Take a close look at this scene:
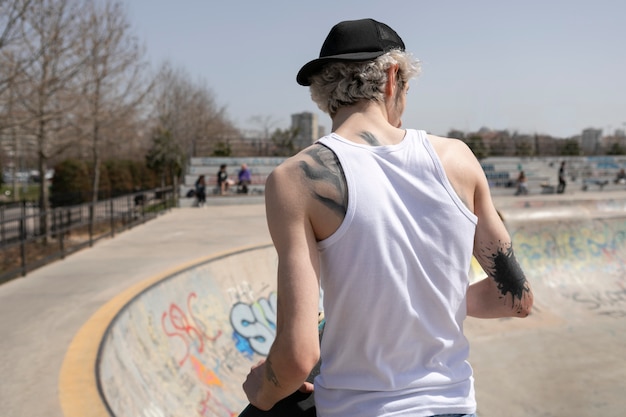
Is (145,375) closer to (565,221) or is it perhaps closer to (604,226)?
(565,221)

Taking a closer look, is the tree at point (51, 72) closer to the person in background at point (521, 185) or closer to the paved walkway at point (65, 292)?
the paved walkway at point (65, 292)

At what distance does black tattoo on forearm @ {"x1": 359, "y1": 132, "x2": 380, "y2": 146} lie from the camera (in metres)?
1.35

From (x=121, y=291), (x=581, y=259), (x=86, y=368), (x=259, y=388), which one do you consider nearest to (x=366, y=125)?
(x=259, y=388)

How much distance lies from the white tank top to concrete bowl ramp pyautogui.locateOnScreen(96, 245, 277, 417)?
238 cm

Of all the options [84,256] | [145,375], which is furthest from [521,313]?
[84,256]

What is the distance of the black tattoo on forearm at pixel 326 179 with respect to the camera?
1.25 metres

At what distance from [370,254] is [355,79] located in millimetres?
473

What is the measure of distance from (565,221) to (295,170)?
1131 cm

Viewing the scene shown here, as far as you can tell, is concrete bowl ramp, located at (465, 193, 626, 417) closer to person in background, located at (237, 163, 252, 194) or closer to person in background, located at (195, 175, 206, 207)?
person in background, located at (195, 175, 206, 207)

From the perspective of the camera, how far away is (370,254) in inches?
49.1

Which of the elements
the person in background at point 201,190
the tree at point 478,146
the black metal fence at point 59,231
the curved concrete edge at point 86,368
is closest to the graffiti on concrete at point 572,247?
the curved concrete edge at point 86,368

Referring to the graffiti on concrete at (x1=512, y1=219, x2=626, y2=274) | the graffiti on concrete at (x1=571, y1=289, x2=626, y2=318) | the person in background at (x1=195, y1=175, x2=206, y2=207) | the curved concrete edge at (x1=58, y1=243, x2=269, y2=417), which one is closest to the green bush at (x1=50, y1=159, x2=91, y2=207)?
the person in background at (x1=195, y1=175, x2=206, y2=207)

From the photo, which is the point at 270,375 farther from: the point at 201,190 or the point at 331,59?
the point at 201,190

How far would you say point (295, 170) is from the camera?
4.20 ft
